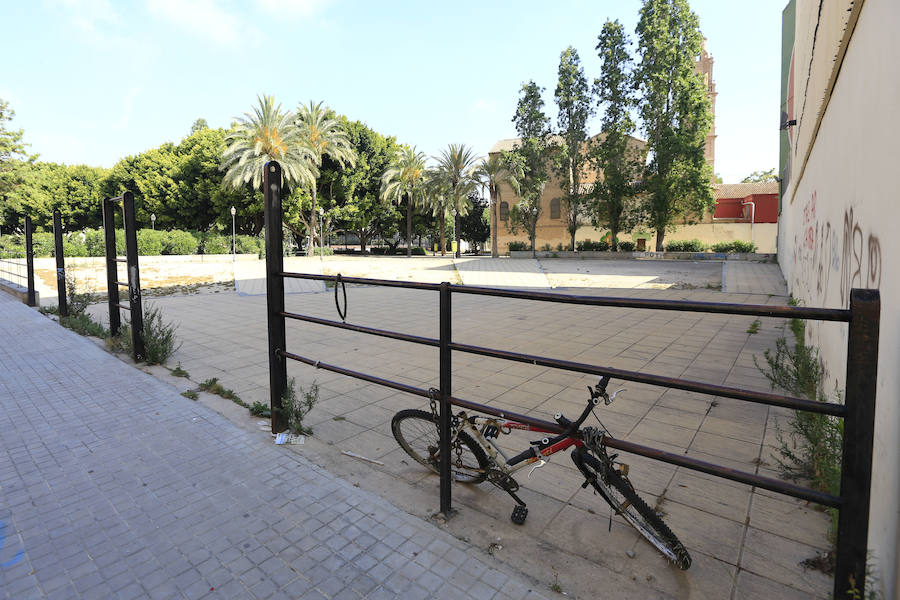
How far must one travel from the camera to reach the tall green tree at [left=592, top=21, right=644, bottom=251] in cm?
3566

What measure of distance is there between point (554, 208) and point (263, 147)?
28125 millimetres

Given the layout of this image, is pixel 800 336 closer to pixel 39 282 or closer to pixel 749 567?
pixel 749 567

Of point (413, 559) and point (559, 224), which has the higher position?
point (559, 224)

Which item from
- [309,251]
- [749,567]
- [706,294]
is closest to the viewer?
[749,567]

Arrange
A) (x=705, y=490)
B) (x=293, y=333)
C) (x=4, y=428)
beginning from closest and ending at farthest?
(x=705, y=490)
(x=4, y=428)
(x=293, y=333)

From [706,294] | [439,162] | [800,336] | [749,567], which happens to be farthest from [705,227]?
[749,567]

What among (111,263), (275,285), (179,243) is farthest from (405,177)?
(275,285)

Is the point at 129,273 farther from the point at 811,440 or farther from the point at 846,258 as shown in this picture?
the point at 846,258

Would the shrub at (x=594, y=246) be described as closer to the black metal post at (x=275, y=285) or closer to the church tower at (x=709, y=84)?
the church tower at (x=709, y=84)

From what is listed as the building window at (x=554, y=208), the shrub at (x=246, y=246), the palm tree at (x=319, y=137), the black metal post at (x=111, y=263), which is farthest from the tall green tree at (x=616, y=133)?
the black metal post at (x=111, y=263)

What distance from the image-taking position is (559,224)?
162 ft

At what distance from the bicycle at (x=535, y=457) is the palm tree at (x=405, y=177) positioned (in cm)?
4096

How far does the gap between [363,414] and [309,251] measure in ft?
126

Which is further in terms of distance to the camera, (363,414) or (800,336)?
(800,336)
